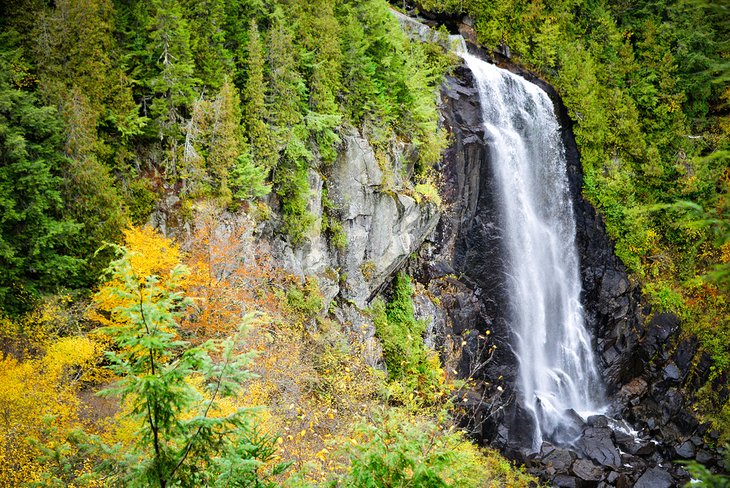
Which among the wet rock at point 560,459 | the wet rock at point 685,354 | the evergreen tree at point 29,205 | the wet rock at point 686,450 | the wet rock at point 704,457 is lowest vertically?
the wet rock at point 560,459

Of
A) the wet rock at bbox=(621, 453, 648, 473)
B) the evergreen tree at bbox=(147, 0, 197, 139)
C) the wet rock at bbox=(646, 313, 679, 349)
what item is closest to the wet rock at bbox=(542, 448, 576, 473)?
the wet rock at bbox=(621, 453, 648, 473)

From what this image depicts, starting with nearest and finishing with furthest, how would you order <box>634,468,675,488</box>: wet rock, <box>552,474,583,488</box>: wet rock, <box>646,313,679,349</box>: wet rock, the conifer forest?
the conifer forest → <box>552,474,583,488</box>: wet rock → <box>634,468,675,488</box>: wet rock → <box>646,313,679,349</box>: wet rock

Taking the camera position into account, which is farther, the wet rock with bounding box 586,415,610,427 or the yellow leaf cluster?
the wet rock with bounding box 586,415,610,427

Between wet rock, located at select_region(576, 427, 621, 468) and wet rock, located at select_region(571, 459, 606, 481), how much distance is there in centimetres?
81

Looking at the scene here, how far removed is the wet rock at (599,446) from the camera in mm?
→ 21609

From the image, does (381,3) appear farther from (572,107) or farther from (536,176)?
(572,107)

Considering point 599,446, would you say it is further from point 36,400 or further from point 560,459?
point 36,400

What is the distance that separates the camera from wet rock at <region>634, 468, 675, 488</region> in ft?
67.4

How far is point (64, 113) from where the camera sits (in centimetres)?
1291

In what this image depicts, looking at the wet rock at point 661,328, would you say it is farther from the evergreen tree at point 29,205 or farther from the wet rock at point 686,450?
the evergreen tree at point 29,205

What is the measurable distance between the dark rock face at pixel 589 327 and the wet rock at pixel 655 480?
0.05m

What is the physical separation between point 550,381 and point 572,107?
17386 millimetres

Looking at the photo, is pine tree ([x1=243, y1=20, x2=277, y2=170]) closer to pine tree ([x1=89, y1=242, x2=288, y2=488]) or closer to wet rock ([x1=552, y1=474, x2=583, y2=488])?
pine tree ([x1=89, y1=242, x2=288, y2=488])

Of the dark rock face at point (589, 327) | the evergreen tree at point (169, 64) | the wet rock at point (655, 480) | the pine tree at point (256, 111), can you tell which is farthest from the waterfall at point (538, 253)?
the evergreen tree at point (169, 64)
